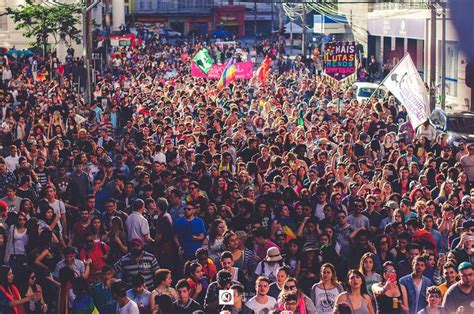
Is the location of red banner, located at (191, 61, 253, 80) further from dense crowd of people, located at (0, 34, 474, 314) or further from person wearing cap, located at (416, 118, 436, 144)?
person wearing cap, located at (416, 118, 436, 144)

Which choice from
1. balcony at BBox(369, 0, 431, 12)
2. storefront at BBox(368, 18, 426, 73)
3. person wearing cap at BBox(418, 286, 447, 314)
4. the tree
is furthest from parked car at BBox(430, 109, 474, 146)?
the tree

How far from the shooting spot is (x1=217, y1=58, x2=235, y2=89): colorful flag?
3534 cm

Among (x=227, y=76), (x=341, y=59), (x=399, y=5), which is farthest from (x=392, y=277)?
(x=399, y=5)

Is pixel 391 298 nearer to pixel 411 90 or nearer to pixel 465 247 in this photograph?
pixel 465 247

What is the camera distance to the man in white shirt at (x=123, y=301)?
9.90 meters

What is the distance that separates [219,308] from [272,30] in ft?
337

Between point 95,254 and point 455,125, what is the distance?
12.2 metres

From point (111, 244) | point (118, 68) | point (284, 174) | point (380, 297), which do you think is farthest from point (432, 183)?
point (118, 68)

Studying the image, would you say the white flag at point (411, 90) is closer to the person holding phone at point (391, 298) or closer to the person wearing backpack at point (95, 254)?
the person wearing backpack at point (95, 254)

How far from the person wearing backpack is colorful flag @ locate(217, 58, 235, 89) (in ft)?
75.6

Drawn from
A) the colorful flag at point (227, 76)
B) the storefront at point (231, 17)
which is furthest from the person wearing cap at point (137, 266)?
the storefront at point (231, 17)

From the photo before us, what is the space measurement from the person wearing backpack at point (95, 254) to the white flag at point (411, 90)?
990cm

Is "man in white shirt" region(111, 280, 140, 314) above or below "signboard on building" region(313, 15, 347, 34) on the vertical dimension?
below

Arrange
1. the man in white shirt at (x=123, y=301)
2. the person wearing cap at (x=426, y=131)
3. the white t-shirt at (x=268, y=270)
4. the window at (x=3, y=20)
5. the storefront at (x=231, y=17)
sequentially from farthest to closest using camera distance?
the storefront at (x=231, y=17) < the window at (x=3, y=20) < the person wearing cap at (x=426, y=131) < the white t-shirt at (x=268, y=270) < the man in white shirt at (x=123, y=301)
